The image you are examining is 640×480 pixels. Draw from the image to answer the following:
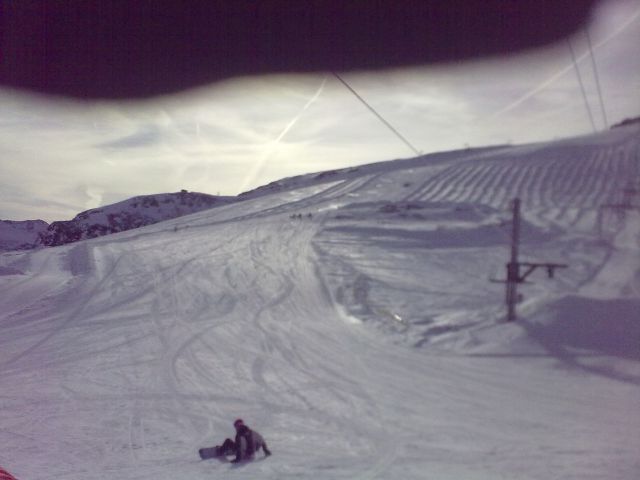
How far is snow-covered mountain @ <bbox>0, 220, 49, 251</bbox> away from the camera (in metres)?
124

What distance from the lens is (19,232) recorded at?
139250 mm

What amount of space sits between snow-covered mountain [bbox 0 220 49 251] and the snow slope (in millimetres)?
103717

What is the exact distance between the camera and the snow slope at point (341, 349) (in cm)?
696

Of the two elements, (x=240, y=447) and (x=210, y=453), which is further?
(x=210, y=453)

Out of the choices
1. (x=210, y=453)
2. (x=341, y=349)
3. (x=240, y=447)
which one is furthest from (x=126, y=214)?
(x=240, y=447)

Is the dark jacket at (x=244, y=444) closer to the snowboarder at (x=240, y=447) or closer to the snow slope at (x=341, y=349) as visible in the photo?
the snowboarder at (x=240, y=447)

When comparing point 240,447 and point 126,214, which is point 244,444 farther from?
point 126,214

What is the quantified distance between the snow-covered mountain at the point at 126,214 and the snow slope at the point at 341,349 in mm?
65103

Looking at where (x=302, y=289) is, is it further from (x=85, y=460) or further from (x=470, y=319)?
(x=85, y=460)

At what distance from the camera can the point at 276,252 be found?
2358cm

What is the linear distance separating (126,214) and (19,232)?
53.5 meters

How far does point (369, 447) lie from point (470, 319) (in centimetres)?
857

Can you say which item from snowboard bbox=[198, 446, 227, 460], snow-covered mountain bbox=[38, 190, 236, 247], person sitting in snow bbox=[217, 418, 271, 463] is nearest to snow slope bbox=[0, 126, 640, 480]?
snowboard bbox=[198, 446, 227, 460]

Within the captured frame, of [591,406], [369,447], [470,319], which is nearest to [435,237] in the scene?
[470,319]
